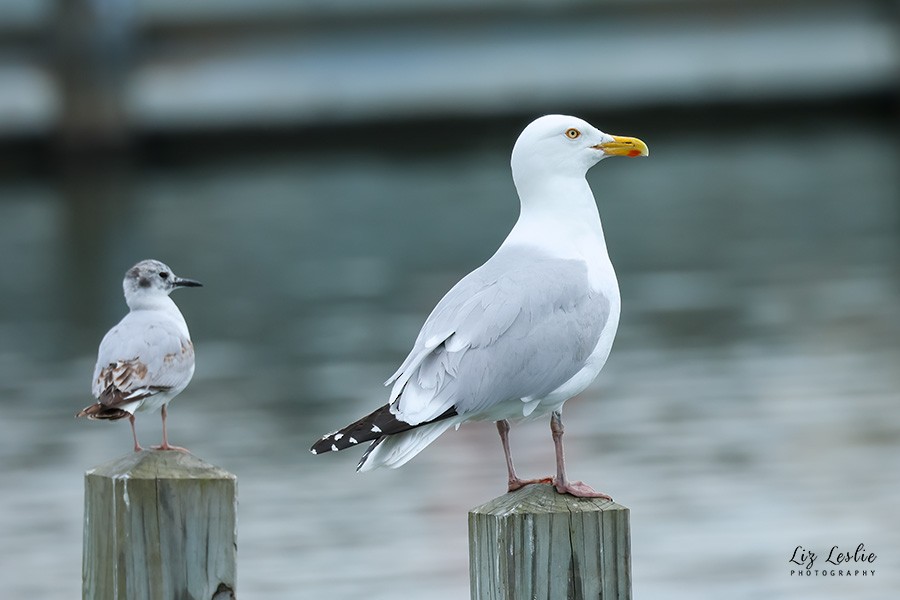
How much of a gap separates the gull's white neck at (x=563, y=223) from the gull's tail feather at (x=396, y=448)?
874mm

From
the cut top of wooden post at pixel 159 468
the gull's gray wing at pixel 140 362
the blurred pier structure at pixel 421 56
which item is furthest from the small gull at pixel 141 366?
the blurred pier structure at pixel 421 56

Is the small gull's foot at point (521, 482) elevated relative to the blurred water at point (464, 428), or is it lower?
lower

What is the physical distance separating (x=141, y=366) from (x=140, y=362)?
16 millimetres

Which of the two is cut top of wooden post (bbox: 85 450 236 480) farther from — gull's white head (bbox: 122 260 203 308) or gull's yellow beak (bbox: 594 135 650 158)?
gull's yellow beak (bbox: 594 135 650 158)

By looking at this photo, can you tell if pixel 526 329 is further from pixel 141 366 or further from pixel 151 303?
pixel 151 303

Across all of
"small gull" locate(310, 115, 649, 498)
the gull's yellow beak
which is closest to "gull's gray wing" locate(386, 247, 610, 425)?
"small gull" locate(310, 115, 649, 498)

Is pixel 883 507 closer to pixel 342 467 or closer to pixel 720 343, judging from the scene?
pixel 342 467

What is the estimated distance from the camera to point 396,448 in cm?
395

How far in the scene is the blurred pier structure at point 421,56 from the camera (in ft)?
92.3

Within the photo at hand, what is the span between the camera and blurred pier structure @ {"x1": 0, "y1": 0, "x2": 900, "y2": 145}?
92.3 feet

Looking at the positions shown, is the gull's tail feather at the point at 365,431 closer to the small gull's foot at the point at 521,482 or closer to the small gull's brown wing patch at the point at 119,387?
the small gull's foot at the point at 521,482

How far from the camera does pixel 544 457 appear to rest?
29.8 feet

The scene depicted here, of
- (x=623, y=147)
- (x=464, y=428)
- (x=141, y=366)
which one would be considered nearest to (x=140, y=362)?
(x=141, y=366)

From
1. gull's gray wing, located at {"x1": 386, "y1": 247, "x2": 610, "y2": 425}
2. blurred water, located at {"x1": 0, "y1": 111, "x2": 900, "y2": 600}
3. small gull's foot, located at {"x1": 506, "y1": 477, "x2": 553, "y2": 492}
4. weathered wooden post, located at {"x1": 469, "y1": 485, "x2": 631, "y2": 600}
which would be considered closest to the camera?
weathered wooden post, located at {"x1": 469, "y1": 485, "x2": 631, "y2": 600}
